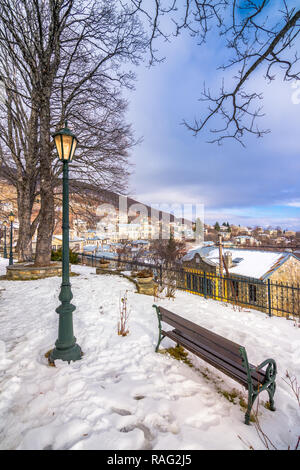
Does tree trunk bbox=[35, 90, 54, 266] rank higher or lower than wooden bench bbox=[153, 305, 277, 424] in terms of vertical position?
higher

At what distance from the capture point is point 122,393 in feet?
8.41

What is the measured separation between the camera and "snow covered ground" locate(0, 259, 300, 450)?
1.95 m

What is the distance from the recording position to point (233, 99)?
12.2 ft

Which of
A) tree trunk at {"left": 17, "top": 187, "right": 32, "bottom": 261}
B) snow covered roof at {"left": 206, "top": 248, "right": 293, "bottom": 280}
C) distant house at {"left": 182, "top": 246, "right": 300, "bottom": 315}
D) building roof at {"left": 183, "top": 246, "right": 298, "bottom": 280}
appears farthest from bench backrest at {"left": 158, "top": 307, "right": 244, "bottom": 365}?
snow covered roof at {"left": 206, "top": 248, "right": 293, "bottom": 280}

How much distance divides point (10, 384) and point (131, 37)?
11513mm

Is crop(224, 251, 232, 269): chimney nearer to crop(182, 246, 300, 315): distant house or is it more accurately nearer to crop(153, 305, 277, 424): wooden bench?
crop(182, 246, 300, 315): distant house

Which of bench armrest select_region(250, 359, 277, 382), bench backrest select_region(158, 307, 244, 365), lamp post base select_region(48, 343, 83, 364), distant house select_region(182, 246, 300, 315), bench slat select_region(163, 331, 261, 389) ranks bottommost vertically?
distant house select_region(182, 246, 300, 315)

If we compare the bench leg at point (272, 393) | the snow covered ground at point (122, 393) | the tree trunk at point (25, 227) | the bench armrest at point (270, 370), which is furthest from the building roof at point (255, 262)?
the tree trunk at point (25, 227)

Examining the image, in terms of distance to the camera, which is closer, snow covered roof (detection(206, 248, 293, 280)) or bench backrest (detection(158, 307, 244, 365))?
bench backrest (detection(158, 307, 244, 365))

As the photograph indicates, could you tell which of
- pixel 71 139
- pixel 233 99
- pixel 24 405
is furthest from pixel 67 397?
pixel 233 99

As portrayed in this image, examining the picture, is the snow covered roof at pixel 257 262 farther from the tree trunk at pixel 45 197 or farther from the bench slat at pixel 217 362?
the tree trunk at pixel 45 197

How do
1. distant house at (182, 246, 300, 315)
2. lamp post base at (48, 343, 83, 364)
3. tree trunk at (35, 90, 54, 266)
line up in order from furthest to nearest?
1. distant house at (182, 246, 300, 315)
2. tree trunk at (35, 90, 54, 266)
3. lamp post base at (48, 343, 83, 364)
